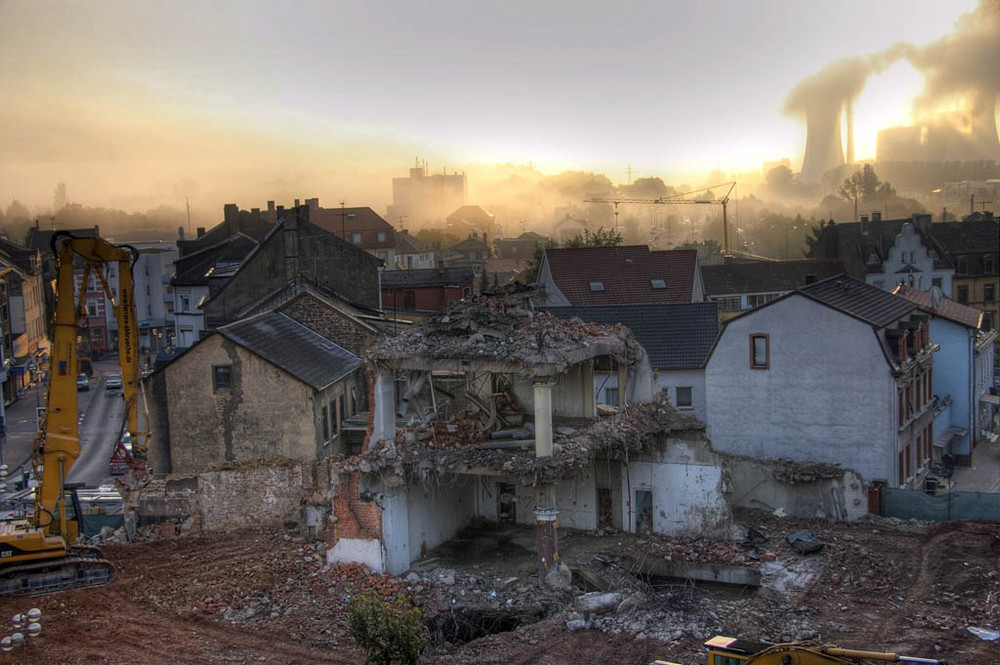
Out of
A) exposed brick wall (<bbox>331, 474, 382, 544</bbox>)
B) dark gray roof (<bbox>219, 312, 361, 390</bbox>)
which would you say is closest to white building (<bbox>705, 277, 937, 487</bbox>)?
dark gray roof (<bbox>219, 312, 361, 390</bbox>)

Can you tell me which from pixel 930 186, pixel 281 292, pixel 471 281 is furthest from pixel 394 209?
pixel 281 292

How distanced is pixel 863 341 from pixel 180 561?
73.3ft

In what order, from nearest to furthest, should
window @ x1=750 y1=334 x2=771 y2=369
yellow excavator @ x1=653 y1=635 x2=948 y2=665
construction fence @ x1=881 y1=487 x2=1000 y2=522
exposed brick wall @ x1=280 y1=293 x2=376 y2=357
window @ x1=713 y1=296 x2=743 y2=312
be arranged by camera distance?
yellow excavator @ x1=653 y1=635 x2=948 y2=665 → construction fence @ x1=881 y1=487 x2=1000 y2=522 → window @ x1=750 y1=334 x2=771 y2=369 → exposed brick wall @ x1=280 y1=293 x2=376 y2=357 → window @ x1=713 y1=296 x2=743 y2=312

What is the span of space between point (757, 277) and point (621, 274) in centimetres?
1440

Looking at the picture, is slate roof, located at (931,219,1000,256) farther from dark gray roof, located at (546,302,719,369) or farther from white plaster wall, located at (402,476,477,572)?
white plaster wall, located at (402,476,477,572)

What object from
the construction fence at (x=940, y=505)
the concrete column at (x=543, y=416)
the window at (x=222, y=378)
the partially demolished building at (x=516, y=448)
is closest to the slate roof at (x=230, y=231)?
the window at (x=222, y=378)

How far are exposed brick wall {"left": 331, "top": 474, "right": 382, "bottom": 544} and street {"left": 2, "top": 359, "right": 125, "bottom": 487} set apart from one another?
1334 centimetres

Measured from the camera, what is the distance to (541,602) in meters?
23.0

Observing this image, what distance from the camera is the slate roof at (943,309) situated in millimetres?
40625

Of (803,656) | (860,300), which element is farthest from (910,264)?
(803,656)

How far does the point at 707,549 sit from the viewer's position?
25703 millimetres

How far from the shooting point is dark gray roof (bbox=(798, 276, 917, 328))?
32.6 m

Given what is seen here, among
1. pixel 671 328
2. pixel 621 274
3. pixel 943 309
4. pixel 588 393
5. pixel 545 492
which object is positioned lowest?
pixel 545 492

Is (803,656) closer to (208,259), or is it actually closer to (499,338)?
(499,338)
